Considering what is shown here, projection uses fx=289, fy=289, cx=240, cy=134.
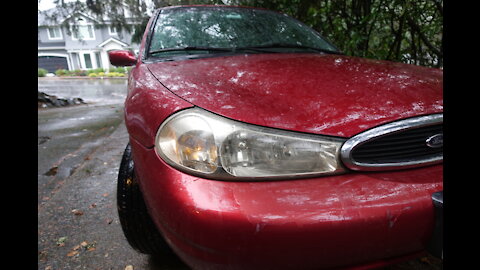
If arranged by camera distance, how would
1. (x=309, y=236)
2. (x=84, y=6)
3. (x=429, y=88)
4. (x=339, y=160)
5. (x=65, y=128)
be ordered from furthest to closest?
(x=84, y=6) < (x=65, y=128) < (x=429, y=88) < (x=339, y=160) < (x=309, y=236)

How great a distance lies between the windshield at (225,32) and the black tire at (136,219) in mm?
886

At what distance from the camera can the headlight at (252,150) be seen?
3.20 ft

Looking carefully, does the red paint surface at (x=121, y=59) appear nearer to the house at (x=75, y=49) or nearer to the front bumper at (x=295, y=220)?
the front bumper at (x=295, y=220)

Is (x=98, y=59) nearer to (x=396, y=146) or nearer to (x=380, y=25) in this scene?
(x=380, y=25)

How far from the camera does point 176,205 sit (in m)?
0.91

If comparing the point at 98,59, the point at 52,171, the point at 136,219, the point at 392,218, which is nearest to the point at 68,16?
the point at 52,171

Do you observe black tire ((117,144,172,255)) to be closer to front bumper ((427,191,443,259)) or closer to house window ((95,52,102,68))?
front bumper ((427,191,443,259))

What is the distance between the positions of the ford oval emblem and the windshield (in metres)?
1.24

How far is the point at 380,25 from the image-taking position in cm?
407

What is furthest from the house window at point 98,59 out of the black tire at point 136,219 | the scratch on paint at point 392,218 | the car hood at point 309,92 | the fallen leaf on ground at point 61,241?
the scratch on paint at point 392,218

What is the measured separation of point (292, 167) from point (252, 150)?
148 mm
